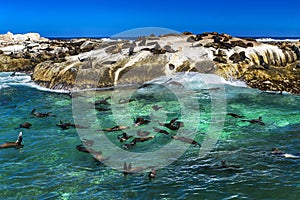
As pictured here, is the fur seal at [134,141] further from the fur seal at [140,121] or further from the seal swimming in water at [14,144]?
the seal swimming in water at [14,144]

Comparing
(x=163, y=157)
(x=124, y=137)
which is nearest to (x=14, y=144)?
(x=124, y=137)

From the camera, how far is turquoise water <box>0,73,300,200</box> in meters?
8.67

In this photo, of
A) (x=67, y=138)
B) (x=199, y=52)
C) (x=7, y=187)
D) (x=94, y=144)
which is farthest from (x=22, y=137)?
(x=199, y=52)

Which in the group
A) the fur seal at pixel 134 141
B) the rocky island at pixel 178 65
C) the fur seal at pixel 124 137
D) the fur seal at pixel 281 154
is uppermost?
the rocky island at pixel 178 65

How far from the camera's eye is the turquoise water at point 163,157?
28.5 ft

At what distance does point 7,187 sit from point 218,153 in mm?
6824

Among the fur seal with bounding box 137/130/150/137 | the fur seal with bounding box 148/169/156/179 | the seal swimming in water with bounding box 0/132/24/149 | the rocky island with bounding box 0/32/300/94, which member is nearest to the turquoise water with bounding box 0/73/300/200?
the fur seal with bounding box 148/169/156/179

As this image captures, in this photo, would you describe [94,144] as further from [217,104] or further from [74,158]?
[217,104]

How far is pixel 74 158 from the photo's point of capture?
11000 mm

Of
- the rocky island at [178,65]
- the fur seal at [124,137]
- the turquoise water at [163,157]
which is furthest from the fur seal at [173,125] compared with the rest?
the rocky island at [178,65]

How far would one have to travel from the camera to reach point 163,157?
35.9 feet

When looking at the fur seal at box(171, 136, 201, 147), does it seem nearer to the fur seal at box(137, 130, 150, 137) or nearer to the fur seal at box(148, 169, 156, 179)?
the fur seal at box(137, 130, 150, 137)

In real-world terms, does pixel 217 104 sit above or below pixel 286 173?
above

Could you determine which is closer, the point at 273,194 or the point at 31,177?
the point at 273,194
